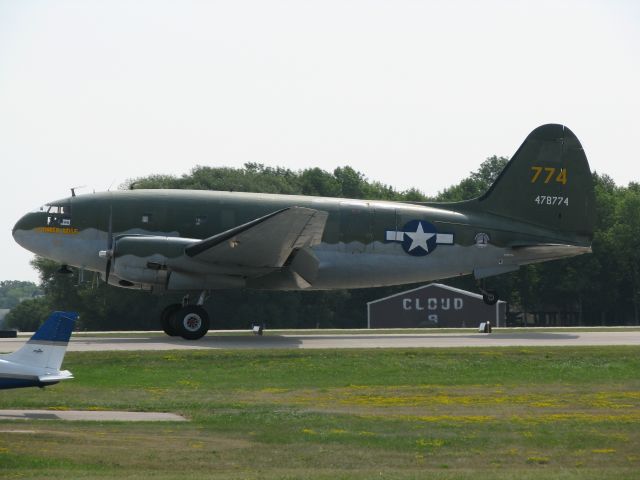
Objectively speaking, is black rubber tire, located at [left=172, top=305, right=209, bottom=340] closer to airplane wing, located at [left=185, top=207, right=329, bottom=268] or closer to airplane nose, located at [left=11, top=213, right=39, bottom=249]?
airplane wing, located at [left=185, top=207, right=329, bottom=268]

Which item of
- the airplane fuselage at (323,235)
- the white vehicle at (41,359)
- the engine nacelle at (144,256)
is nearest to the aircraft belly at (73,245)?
the airplane fuselage at (323,235)

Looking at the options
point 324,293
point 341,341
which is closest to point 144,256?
point 341,341

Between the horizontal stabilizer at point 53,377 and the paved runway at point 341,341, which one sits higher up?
the paved runway at point 341,341

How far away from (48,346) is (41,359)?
0.32 m

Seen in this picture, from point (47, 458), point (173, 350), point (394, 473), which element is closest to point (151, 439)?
point (47, 458)

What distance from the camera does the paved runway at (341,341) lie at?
124 feet

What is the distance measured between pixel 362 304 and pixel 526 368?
60454 millimetres

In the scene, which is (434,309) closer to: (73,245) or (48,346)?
(73,245)

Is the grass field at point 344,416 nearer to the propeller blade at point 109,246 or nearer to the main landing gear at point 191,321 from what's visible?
the main landing gear at point 191,321

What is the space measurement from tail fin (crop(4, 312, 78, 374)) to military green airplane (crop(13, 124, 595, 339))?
11.8m

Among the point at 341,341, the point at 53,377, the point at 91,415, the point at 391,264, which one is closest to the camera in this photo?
the point at 53,377

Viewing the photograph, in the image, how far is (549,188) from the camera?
4528 centimetres

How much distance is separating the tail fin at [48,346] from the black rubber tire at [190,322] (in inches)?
558

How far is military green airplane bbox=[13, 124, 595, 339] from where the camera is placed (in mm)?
37656
